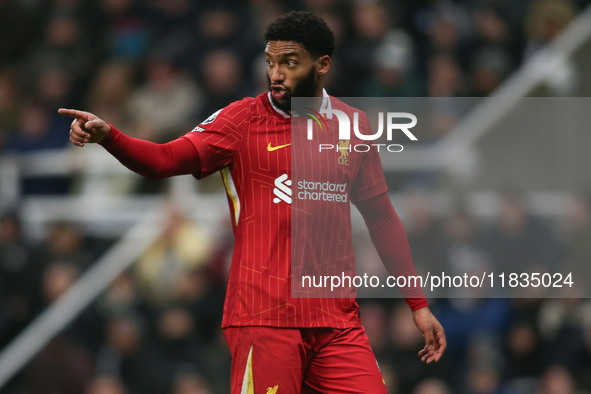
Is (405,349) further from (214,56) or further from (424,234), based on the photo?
(214,56)

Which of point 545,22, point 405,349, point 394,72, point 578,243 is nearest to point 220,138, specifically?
point 405,349

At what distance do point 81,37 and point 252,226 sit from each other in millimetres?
6752

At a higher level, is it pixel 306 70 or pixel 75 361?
pixel 306 70

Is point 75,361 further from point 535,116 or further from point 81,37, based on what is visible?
point 535,116

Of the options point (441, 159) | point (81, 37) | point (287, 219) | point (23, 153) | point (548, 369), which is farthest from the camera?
point (81, 37)

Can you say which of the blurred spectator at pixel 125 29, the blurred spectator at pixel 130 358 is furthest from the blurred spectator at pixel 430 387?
the blurred spectator at pixel 125 29

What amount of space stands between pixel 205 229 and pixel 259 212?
4.12m

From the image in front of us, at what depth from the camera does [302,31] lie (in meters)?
3.77

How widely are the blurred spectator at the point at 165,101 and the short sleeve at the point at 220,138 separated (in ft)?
15.1

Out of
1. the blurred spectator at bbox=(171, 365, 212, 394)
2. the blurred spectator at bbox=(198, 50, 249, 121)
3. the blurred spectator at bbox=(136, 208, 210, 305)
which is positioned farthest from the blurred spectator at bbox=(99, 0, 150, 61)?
the blurred spectator at bbox=(171, 365, 212, 394)

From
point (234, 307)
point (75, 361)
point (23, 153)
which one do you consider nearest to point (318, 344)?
point (234, 307)

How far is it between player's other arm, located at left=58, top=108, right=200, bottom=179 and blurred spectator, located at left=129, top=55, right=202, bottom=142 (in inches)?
187

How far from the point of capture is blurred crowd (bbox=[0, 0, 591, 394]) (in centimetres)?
668

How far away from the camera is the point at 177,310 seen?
7.42 m
